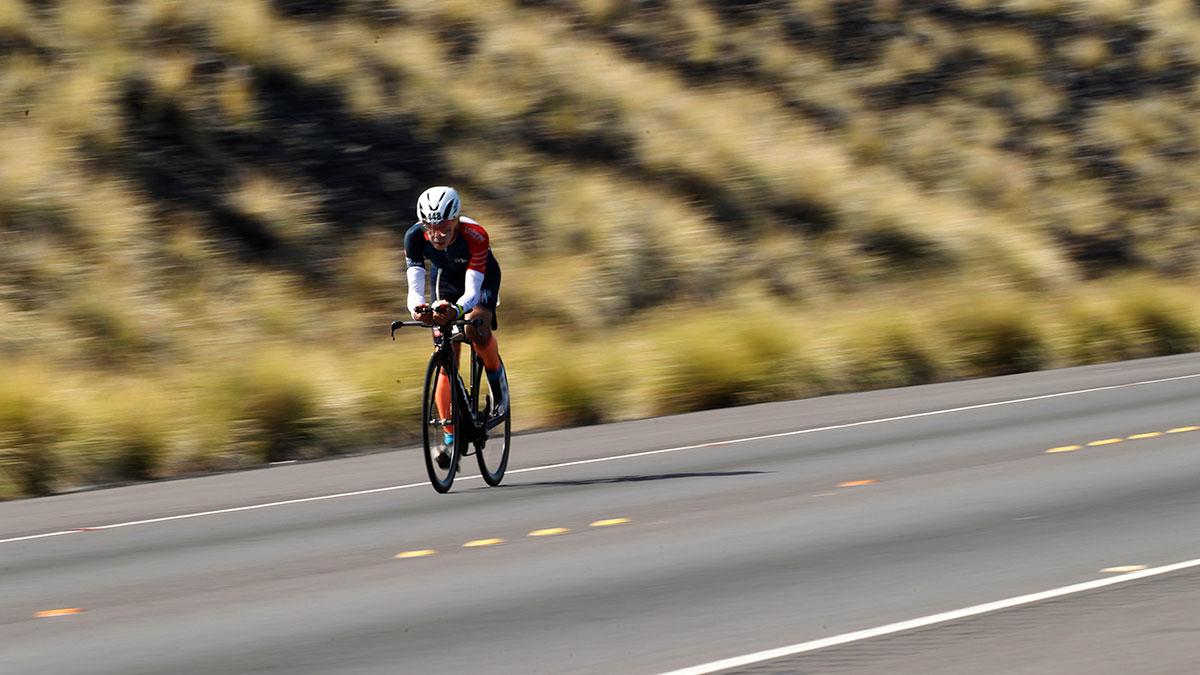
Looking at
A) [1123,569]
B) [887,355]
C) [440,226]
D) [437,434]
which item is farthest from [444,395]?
[887,355]

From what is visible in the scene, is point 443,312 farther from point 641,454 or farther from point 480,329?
point 641,454

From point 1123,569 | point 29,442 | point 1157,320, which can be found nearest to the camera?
point 1123,569

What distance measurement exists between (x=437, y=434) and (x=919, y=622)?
17.6 ft

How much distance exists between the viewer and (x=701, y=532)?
10.4m

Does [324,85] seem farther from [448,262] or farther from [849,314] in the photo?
[448,262]

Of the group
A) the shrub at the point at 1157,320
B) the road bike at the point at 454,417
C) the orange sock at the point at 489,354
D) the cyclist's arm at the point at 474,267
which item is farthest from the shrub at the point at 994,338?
the cyclist's arm at the point at 474,267


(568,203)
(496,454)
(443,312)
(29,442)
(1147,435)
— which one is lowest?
(1147,435)

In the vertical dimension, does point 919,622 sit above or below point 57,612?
below

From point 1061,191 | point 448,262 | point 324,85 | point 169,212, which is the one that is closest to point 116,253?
point 169,212

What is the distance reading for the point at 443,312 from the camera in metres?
11.7

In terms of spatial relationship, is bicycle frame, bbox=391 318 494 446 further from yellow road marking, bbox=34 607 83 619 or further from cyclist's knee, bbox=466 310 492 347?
yellow road marking, bbox=34 607 83 619

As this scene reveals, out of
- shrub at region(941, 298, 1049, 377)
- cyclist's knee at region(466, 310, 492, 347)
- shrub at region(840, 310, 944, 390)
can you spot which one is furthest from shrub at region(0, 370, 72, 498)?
shrub at region(941, 298, 1049, 377)

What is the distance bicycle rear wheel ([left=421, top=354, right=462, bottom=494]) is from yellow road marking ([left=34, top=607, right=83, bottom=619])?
328cm

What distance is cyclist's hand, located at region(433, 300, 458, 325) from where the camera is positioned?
11617 millimetres
